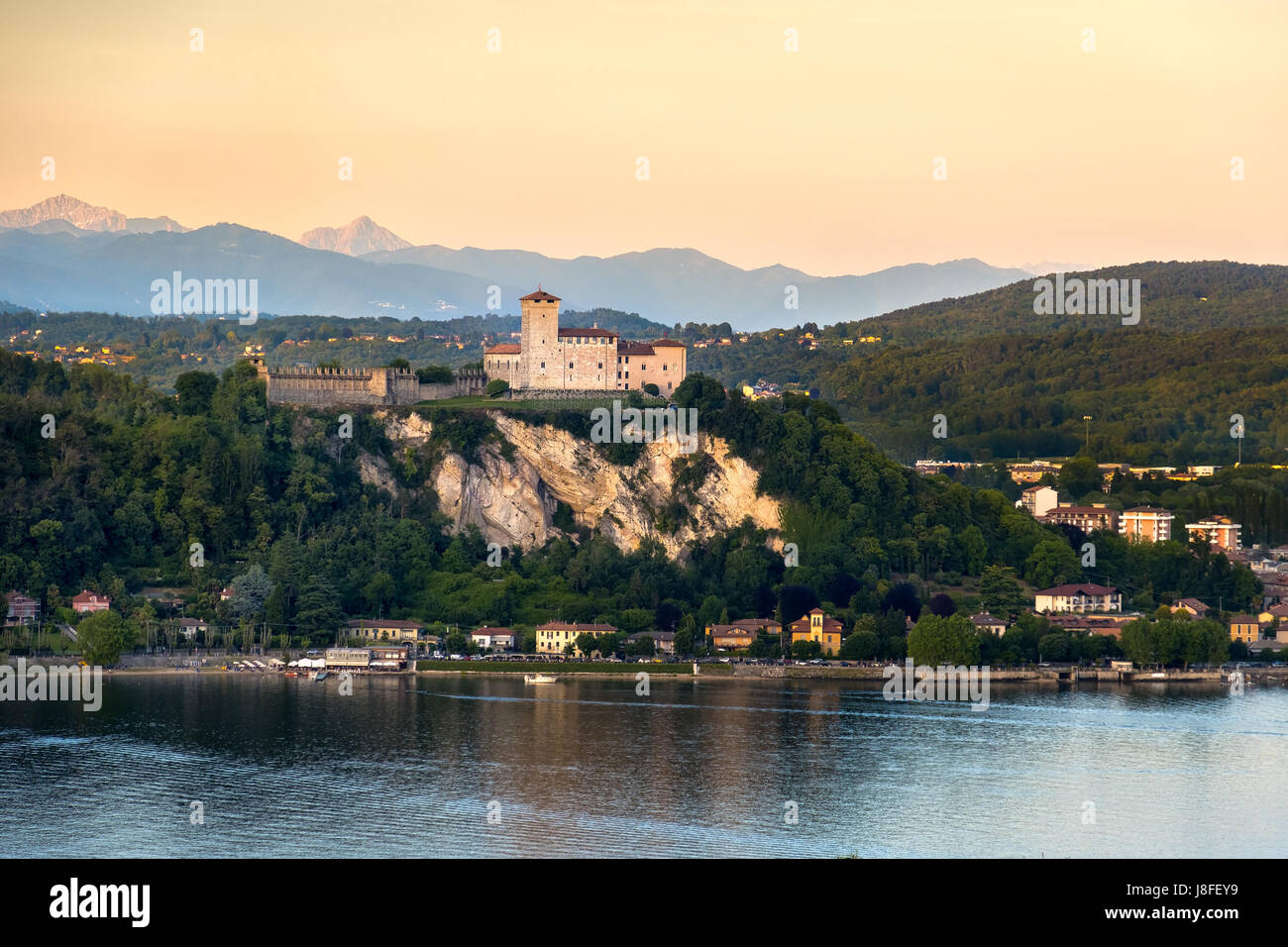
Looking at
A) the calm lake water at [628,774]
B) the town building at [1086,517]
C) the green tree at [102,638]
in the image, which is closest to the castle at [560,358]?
the calm lake water at [628,774]

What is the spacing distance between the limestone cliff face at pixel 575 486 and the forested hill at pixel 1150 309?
65.4 m

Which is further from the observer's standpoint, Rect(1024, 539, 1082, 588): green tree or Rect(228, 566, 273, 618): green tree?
Rect(1024, 539, 1082, 588): green tree

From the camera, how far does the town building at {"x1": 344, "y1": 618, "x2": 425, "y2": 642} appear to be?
165ft

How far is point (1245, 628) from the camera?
56406 millimetres

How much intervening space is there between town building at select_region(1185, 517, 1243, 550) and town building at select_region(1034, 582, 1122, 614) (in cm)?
1371

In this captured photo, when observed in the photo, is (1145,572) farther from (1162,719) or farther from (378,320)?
(378,320)

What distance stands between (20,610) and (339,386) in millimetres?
14563

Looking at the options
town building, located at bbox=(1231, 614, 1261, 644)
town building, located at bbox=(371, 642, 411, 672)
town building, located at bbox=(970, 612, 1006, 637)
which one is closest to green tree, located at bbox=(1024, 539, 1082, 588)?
town building, located at bbox=(1231, 614, 1261, 644)

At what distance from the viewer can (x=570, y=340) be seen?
5916cm

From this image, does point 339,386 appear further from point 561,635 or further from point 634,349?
point 561,635

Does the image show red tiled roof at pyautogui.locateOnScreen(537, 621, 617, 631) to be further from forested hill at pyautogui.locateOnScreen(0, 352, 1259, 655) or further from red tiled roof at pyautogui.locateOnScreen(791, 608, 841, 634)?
red tiled roof at pyautogui.locateOnScreen(791, 608, 841, 634)

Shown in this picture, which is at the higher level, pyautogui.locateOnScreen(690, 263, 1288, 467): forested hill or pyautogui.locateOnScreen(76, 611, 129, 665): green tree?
pyautogui.locateOnScreen(690, 263, 1288, 467): forested hill

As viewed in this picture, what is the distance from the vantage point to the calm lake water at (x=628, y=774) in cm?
2578

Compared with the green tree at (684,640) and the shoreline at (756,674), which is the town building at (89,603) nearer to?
the shoreline at (756,674)
